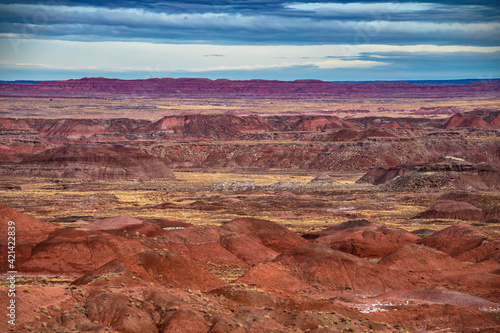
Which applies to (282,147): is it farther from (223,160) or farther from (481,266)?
(481,266)

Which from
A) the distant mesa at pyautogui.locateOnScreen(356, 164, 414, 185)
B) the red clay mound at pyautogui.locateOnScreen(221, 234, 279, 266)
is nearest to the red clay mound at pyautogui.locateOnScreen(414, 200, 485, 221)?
the red clay mound at pyautogui.locateOnScreen(221, 234, 279, 266)

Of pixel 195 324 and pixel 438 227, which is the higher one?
pixel 195 324

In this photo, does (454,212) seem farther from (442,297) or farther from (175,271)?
(175,271)

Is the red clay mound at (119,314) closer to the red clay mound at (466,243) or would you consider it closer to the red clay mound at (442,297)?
the red clay mound at (442,297)

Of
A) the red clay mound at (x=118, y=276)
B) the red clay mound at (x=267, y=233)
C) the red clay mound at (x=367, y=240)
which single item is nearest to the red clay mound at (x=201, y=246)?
the red clay mound at (x=267, y=233)

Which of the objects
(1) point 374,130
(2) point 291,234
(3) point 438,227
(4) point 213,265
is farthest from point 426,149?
(4) point 213,265

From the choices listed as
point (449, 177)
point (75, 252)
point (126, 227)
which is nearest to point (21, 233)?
point (75, 252)

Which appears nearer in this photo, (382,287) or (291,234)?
(382,287)

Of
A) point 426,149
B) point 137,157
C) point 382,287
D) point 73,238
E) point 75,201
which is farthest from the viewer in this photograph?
point 426,149
